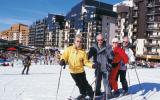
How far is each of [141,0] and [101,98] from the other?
83.6 meters

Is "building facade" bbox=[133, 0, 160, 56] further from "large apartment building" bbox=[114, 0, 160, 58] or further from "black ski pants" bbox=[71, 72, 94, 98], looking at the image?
"black ski pants" bbox=[71, 72, 94, 98]

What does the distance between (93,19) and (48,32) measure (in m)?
48.2

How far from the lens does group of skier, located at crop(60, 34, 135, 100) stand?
8.15 metres

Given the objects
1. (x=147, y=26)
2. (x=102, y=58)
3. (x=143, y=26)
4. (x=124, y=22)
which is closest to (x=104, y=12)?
(x=124, y=22)

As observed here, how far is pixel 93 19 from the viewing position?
372 ft

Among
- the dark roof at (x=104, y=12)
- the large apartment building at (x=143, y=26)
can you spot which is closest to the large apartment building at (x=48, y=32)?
the dark roof at (x=104, y=12)

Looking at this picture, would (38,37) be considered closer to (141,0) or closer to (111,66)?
(141,0)

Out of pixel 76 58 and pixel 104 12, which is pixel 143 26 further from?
pixel 76 58

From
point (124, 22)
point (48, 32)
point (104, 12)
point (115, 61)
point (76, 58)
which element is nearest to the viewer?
point (76, 58)

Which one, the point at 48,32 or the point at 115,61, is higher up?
the point at 48,32

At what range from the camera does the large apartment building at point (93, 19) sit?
111688 mm

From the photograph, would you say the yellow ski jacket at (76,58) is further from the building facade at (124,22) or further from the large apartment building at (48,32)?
the large apartment building at (48,32)

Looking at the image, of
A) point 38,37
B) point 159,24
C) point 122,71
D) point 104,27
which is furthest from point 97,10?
point 122,71

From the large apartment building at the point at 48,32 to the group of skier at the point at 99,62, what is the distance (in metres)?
132
